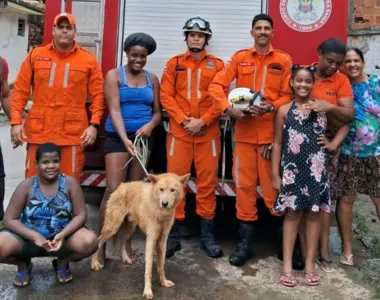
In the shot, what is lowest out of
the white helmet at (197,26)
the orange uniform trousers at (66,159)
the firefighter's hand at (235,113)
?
the orange uniform trousers at (66,159)

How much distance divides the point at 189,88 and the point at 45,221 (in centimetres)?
171

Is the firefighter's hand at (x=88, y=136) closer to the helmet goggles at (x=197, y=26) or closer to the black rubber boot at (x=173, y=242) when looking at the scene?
the black rubber boot at (x=173, y=242)

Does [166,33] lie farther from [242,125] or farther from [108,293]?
[108,293]

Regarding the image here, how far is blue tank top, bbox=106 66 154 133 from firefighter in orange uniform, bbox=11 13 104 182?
23cm

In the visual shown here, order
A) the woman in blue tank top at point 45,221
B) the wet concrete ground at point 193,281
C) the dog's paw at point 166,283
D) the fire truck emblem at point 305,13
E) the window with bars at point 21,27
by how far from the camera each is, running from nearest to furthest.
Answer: the woman in blue tank top at point 45,221 < the wet concrete ground at point 193,281 < the dog's paw at point 166,283 < the fire truck emblem at point 305,13 < the window with bars at point 21,27

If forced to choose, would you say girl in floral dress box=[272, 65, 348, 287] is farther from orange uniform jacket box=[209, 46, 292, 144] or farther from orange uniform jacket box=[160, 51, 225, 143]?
orange uniform jacket box=[160, 51, 225, 143]

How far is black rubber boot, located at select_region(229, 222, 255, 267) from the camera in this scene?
435cm

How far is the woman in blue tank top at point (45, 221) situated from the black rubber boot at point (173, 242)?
3.07 feet

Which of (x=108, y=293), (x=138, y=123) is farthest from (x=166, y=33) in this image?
(x=108, y=293)

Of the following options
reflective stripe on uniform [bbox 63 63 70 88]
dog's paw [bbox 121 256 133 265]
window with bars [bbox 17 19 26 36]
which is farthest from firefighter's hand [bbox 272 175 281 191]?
window with bars [bbox 17 19 26 36]

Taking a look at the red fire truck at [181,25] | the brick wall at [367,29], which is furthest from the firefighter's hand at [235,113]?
the brick wall at [367,29]

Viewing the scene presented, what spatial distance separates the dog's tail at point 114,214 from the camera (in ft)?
13.3

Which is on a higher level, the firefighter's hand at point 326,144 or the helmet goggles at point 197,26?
the helmet goggles at point 197,26

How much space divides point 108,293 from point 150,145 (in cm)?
139
